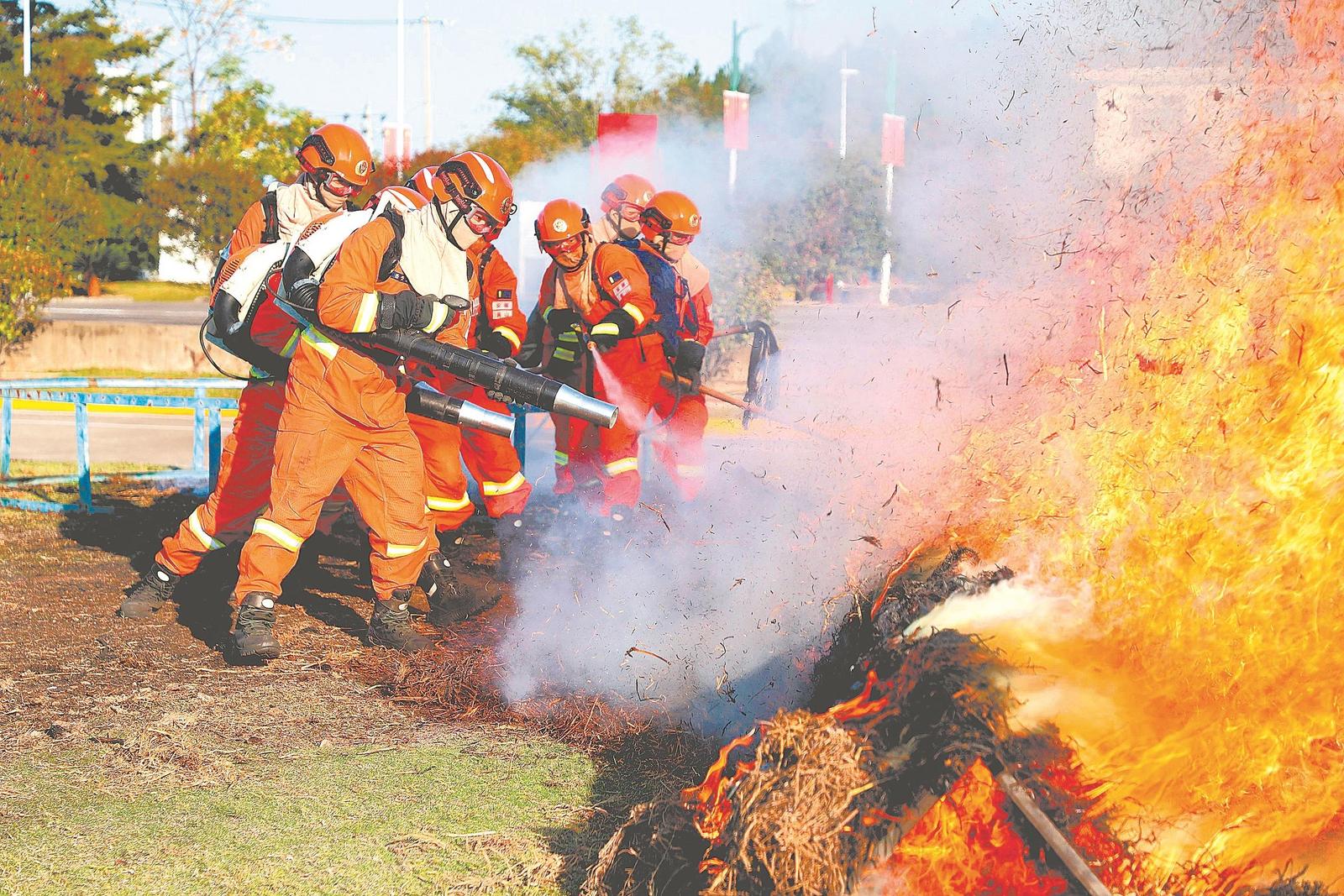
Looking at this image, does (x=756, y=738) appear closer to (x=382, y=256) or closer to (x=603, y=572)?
(x=603, y=572)

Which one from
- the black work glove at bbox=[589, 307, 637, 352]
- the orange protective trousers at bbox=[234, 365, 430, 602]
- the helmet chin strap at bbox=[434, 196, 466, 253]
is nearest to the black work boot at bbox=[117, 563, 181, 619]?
the orange protective trousers at bbox=[234, 365, 430, 602]

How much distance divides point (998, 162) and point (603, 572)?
2.33 meters

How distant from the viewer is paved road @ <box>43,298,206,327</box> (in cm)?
2580

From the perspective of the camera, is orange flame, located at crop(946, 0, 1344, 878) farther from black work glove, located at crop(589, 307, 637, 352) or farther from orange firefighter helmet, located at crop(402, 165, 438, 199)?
orange firefighter helmet, located at crop(402, 165, 438, 199)

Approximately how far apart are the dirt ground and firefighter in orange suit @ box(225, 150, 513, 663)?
319 mm

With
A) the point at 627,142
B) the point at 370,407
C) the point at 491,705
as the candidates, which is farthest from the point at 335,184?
the point at 627,142

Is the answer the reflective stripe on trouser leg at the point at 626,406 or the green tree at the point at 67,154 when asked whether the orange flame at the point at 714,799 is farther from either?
the green tree at the point at 67,154

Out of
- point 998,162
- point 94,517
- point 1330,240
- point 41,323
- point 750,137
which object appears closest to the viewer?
point 1330,240

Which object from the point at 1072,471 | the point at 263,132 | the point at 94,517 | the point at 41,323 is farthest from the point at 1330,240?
the point at 263,132

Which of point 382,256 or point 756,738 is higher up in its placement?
point 382,256

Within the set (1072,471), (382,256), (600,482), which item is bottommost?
(600,482)

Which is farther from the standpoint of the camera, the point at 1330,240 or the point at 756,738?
the point at 756,738

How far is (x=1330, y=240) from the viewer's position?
3.38 metres

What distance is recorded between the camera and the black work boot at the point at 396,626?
18.7ft
